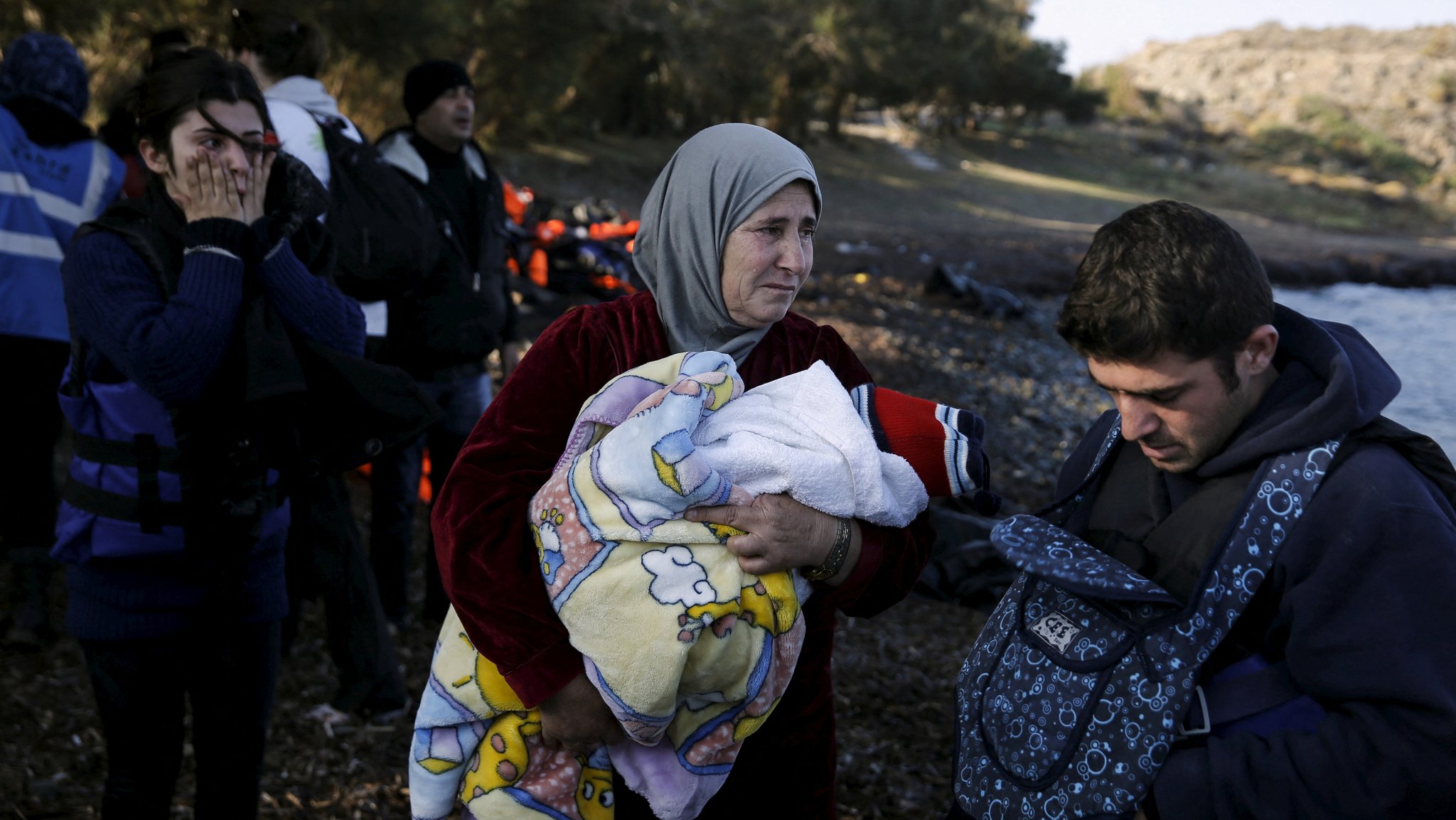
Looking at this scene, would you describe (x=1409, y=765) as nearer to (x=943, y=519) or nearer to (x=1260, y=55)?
(x=943, y=519)

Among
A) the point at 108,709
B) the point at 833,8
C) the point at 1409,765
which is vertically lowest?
the point at 108,709

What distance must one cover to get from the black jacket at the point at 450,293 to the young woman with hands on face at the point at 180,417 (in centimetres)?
149

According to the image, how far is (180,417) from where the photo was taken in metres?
2.20

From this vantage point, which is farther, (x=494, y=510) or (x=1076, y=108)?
(x=1076, y=108)

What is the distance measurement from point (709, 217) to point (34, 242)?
127 inches

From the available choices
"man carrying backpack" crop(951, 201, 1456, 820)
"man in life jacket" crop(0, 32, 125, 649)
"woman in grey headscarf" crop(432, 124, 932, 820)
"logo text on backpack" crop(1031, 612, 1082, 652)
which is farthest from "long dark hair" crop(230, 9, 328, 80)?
"logo text on backpack" crop(1031, 612, 1082, 652)

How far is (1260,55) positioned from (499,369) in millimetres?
87750

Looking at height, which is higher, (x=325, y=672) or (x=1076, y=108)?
(x=1076, y=108)

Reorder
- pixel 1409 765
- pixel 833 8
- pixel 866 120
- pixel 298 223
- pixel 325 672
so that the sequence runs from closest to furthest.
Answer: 1. pixel 1409 765
2. pixel 298 223
3. pixel 325 672
4. pixel 833 8
5. pixel 866 120

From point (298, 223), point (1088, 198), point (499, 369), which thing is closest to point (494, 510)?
point (298, 223)

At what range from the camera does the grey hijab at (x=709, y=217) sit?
1847 millimetres

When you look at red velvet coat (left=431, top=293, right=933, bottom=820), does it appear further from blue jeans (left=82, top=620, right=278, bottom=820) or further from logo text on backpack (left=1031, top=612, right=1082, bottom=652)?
blue jeans (left=82, top=620, right=278, bottom=820)

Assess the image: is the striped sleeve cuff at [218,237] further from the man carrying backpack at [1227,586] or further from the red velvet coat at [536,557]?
the man carrying backpack at [1227,586]

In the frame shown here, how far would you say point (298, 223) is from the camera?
2.41m
